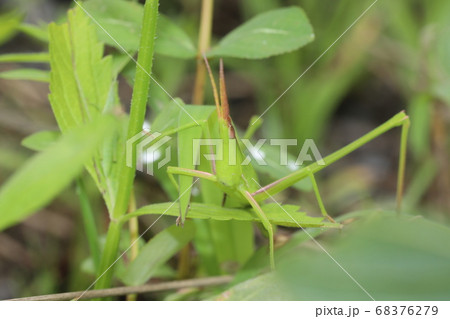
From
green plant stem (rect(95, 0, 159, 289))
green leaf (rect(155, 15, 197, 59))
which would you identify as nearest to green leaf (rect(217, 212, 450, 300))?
green plant stem (rect(95, 0, 159, 289))

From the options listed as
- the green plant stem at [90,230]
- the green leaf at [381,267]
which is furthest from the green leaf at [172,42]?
the green leaf at [381,267]

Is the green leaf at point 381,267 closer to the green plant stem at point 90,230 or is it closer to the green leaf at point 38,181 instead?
the green leaf at point 38,181

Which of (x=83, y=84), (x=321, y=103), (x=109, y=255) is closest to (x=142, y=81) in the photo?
(x=83, y=84)

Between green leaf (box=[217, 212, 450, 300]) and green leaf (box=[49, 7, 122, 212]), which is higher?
green leaf (box=[49, 7, 122, 212])

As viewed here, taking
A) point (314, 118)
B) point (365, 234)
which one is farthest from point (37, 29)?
point (314, 118)

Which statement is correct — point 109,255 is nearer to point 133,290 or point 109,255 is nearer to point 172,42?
point 133,290
